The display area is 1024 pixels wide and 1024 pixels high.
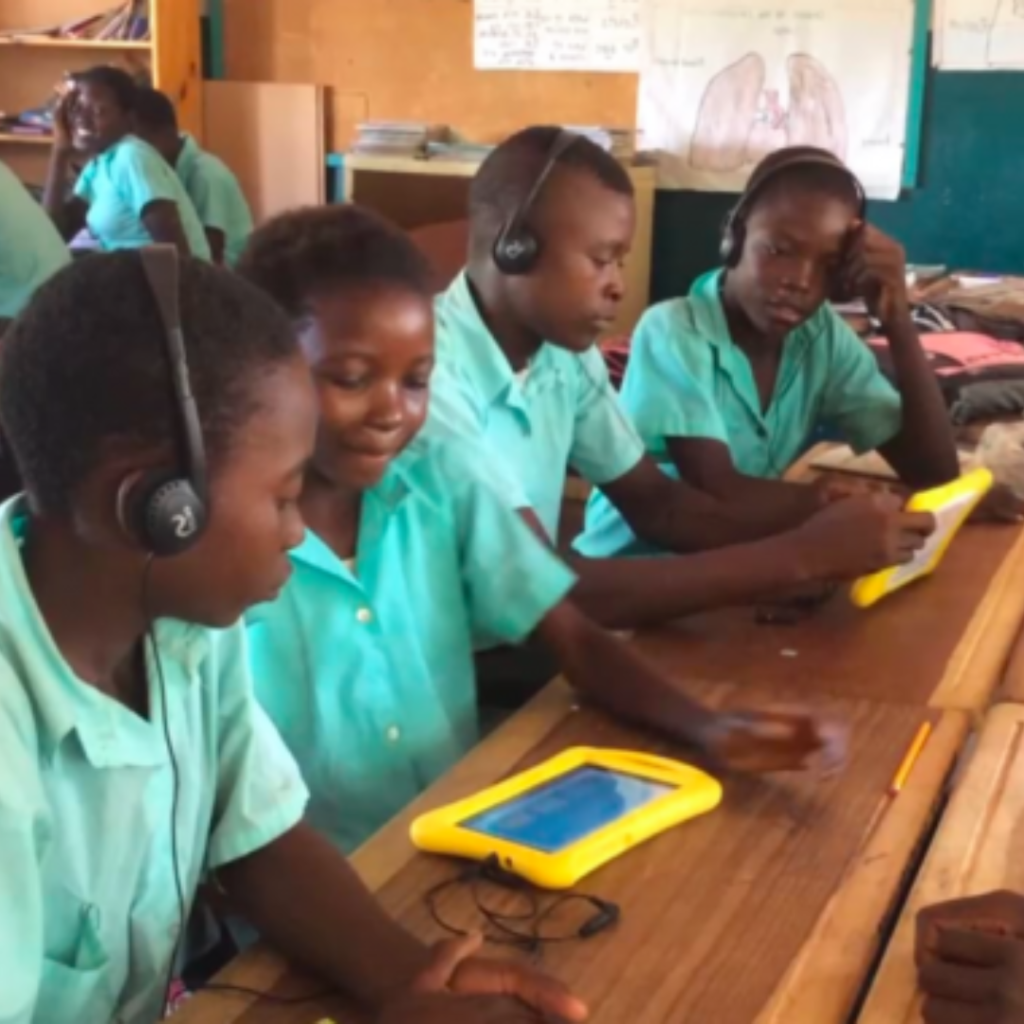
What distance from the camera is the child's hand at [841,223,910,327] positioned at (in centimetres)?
189

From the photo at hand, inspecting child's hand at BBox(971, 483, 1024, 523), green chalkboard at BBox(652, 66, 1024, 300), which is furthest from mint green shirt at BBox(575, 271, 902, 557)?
green chalkboard at BBox(652, 66, 1024, 300)

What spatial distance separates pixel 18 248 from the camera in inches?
126

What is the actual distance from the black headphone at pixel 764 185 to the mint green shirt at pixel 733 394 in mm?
57

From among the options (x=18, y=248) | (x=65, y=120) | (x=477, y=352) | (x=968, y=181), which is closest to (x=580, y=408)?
(x=477, y=352)

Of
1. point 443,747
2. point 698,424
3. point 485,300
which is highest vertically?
point 485,300

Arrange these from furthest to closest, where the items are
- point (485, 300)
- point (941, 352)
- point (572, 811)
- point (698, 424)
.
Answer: point (941, 352), point (698, 424), point (485, 300), point (572, 811)

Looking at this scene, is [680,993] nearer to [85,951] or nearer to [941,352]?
[85,951]

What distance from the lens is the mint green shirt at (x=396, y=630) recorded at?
117cm

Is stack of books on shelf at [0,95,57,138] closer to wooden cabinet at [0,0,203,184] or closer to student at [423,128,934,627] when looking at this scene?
wooden cabinet at [0,0,203,184]

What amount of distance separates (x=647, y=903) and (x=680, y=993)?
94 mm

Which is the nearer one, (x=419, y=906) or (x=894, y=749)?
(x=419, y=906)

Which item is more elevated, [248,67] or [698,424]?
[248,67]

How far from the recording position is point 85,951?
2.85ft

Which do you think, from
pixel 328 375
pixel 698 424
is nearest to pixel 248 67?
pixel 698 424
